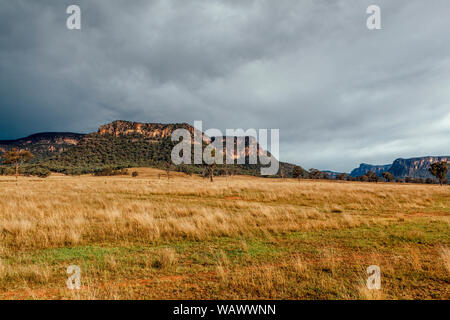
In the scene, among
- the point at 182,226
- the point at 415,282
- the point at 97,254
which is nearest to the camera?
the point at 415,282

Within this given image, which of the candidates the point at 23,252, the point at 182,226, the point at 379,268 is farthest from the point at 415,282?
the point at 23,252

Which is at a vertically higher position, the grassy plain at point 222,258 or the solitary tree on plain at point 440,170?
the solitary tree on plain at point 440,170

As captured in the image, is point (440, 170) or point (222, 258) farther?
point (440, 170)

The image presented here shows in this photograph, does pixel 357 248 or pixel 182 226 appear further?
pixel 182 226

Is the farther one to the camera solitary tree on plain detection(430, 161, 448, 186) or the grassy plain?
solitary tree on plain detection(430, 161, 448, 186)

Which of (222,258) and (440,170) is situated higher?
(440,170)

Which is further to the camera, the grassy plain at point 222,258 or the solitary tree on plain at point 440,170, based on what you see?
the solitary tree on plain at point 440,170

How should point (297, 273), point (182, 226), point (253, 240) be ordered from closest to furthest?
point (297, 273)
point (253, 240)
point (182, 226)

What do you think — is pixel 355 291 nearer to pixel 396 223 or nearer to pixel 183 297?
pixel 183 297

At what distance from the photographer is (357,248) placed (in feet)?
24.2

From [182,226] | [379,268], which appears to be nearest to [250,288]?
[379,268]

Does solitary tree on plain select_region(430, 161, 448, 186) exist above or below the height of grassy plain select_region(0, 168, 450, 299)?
above

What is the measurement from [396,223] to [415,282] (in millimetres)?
7848
